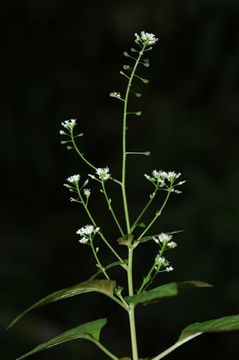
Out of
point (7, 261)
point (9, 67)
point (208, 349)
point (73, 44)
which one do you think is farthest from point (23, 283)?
point (73, 44)

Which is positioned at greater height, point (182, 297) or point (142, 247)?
point (142, 247)

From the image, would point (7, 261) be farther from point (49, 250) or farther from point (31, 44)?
point (31, 44)

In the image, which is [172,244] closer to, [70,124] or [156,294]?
[156,294]

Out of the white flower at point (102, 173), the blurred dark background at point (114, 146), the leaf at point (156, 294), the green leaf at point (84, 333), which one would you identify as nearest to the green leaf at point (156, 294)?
the leaf at point (156, 294)

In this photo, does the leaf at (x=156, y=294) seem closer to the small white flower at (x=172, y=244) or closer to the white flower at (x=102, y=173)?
the small white flower at (x=172, y=244)

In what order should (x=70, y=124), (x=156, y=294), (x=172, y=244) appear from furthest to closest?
1. (x=70, y=124)
2. (x=172, y=244)
3. (x=156, y=294)

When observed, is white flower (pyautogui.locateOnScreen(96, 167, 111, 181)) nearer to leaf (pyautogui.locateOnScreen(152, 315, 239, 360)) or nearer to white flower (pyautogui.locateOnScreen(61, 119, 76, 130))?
white flower (pyautogui.locateOnScreen(61, 119, 76, 130))

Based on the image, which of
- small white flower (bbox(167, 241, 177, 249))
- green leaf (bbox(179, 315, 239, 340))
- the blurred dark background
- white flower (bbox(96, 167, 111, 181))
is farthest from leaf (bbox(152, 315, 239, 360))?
the blurred dark background

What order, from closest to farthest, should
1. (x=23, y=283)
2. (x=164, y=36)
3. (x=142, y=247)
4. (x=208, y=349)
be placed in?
(x=23, y=283) < (x=208, y=349) < (x=142, y=247) < (x=164, y=36)

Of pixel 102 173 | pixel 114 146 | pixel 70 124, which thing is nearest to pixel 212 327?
pixel 102 173
